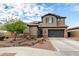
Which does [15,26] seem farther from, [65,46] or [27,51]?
[65,46]

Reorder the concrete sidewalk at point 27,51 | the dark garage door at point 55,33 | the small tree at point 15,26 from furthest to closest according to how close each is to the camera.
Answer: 1. the dark garage door at point 55,33
2. the small tree at point 15,26
3. the concrete sidewalk at point 27,51

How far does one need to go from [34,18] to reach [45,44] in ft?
2.36

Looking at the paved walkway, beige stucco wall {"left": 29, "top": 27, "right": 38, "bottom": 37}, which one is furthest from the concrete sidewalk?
beige stucco wall {"left": 29, "top": 27, "right": 38, "bottom": 37}

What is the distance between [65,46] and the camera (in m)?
5.39

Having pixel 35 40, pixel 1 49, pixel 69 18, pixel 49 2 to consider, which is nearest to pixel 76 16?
pixel 69 18

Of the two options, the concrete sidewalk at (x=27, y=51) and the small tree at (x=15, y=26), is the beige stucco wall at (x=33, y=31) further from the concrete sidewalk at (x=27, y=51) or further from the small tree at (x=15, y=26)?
the concrete sidewalk at (x=27, y=51)

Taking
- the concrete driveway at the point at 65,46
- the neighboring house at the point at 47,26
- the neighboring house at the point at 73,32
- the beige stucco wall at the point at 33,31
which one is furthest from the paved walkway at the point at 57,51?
the beige stucco wall at the point at 33,31

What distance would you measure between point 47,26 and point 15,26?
82 centimetres

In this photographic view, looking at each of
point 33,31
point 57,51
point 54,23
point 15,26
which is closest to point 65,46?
point 57,51

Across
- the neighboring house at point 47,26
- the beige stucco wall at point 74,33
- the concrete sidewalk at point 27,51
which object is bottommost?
the concrete sidewalk at point 27,51

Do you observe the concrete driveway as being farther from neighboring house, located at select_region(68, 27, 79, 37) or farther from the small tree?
the small tree

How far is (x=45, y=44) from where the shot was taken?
5434 mm

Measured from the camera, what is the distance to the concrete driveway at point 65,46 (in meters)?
5.22

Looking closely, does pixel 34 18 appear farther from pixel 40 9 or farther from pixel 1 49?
pixel 1 49
